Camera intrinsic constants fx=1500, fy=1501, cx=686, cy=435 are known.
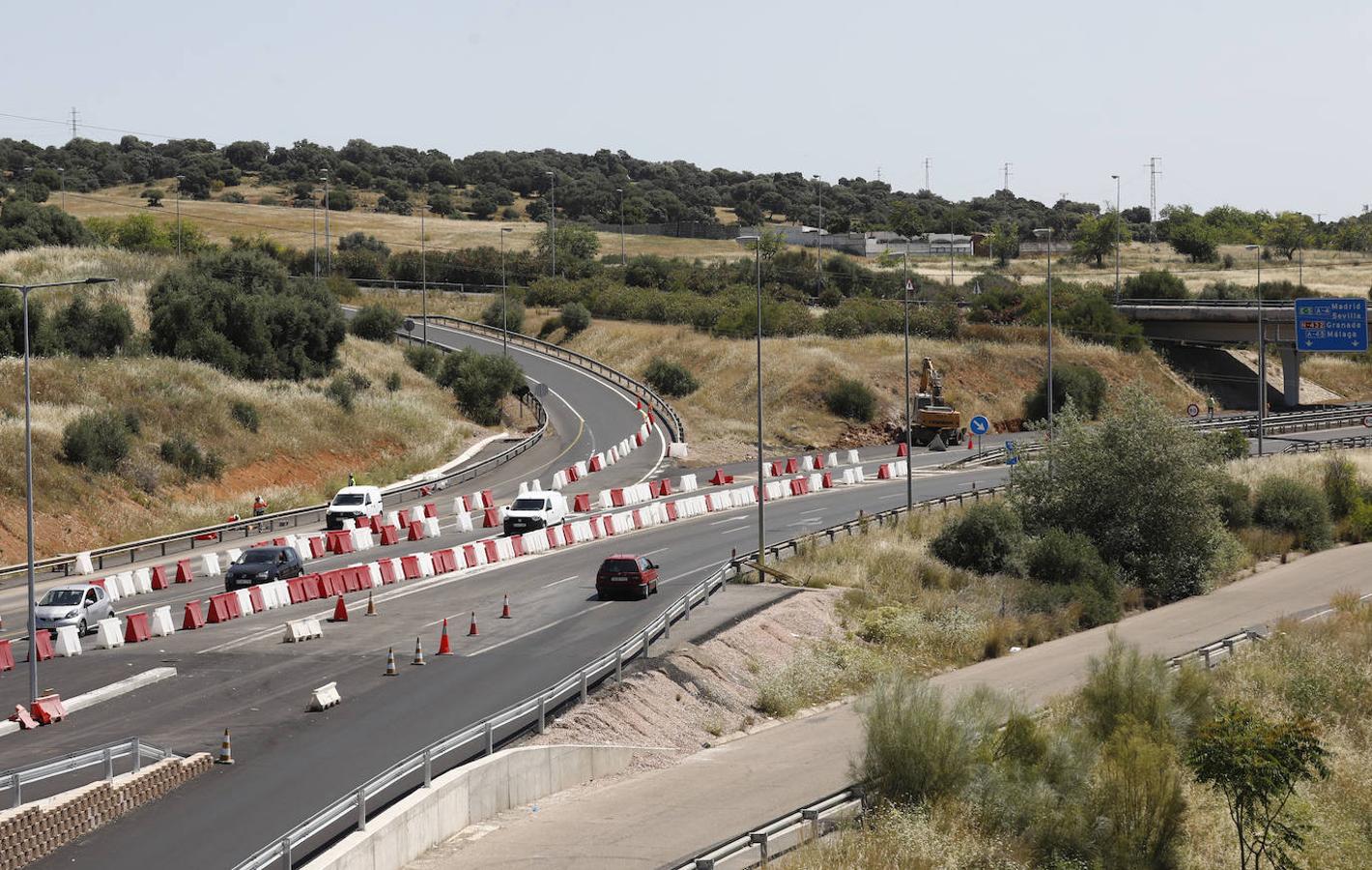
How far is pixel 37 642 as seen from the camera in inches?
1298

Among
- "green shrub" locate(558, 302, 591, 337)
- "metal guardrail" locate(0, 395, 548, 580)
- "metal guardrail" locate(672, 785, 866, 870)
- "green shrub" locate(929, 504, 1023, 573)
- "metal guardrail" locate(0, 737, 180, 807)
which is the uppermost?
"green shrub" locate(558, 302, 591, 337)

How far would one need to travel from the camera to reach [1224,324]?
324 ft

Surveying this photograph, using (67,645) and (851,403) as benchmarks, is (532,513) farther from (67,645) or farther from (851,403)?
(851,403)

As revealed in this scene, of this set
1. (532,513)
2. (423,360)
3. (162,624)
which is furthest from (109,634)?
(423,360)

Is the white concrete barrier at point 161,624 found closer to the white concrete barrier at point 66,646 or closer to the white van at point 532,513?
the white concrete barrier at point 66,646

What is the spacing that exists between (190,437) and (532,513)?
63.3ft

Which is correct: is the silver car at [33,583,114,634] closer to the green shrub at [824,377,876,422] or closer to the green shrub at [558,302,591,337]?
the green shrub at [824,377,876,422]

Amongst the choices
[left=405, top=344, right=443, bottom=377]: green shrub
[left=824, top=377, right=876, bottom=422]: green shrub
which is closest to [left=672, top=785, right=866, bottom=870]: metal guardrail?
[left=824, top=377, right=876, bottom=422]: green shrub

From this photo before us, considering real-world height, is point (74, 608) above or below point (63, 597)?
below

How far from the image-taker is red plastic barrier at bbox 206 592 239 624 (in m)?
36.7

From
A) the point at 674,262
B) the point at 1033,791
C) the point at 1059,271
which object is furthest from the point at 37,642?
the point at 1059,271

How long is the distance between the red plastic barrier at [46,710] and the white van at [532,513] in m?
24.4

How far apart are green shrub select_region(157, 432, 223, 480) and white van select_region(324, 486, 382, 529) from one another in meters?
9.45

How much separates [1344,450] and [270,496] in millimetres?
49787
